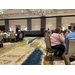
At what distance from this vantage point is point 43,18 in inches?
595

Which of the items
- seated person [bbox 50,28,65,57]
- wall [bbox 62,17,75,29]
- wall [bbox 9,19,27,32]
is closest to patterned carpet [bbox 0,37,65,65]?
seated person [bbox 50,28,65,57]

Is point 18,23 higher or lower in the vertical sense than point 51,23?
higher

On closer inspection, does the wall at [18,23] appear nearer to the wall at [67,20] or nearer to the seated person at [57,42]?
the wall at [67,20]

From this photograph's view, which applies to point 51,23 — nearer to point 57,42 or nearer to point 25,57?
point 57,42

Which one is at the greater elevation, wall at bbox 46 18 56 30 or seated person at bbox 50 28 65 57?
wall at bbox 46 18 56 30

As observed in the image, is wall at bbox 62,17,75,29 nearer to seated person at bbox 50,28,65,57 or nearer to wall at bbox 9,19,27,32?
wall at bbox 9,19,27,32

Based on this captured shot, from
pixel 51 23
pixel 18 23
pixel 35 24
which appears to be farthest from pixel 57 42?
pixel 18 23

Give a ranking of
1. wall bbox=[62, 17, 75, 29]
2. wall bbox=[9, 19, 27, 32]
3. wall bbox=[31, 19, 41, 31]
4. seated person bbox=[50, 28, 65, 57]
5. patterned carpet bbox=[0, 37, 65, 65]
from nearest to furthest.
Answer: patterned carpet bbox=[0, 37, 65, 65], seated person bbox=[50, 28, 65, 57], wall bbox=[62, 17, 75, 29], wall bbox=[31, 19, 41, 31], wall bbox=[9, 19, 27, 32]

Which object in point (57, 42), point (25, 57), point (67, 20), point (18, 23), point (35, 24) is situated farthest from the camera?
point (18, 23)

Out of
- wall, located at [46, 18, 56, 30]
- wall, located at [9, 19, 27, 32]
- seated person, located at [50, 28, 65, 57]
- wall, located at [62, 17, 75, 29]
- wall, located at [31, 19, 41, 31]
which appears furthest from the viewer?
wall, located at [9, 19, 27, 32]

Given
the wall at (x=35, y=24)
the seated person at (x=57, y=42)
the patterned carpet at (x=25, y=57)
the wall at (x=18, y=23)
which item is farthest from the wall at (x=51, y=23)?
the seated person at (x=57, y=42)
